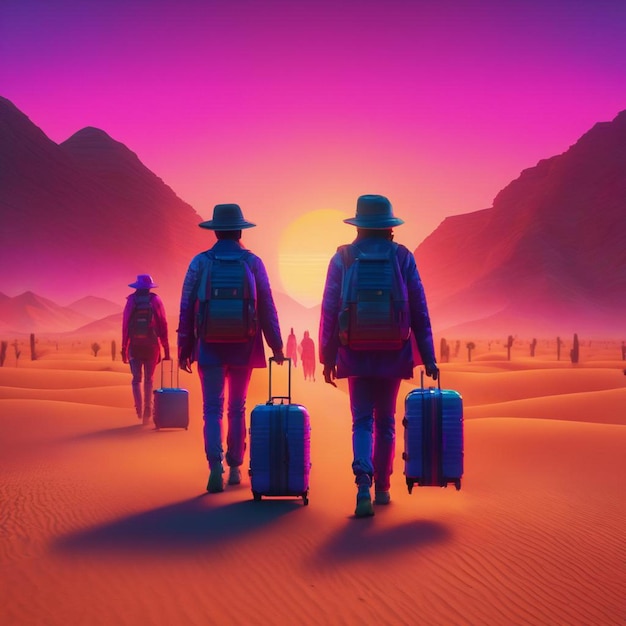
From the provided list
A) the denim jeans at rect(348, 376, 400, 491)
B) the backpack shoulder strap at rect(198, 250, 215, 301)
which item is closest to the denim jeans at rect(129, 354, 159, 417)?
the backpack shoulder strap at rect(198, 250, 215, 301)

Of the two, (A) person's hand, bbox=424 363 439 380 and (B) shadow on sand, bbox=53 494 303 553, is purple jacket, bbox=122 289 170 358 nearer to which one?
(B) shadow on sand, bbox=53 494 303 553

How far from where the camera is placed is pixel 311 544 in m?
5.88

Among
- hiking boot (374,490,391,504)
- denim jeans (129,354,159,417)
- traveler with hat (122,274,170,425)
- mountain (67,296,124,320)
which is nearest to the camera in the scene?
hiking boot (374,490,391,504)

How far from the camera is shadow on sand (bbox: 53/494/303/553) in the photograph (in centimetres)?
589

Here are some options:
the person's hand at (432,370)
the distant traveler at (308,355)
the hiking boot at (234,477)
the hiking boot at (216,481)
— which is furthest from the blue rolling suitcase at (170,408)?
the distant traveler at (308,355)

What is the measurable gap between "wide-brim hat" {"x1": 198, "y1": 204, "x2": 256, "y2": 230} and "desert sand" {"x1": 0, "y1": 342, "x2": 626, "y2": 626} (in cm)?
237

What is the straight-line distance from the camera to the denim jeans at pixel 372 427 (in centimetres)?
678

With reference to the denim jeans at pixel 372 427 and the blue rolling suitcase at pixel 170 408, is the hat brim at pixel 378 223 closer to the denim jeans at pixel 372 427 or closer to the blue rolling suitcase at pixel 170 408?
the denim jeans at pixel 372 427

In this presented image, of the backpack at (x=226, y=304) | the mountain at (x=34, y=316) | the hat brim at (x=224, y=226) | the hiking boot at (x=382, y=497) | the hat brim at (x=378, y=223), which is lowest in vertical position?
the hiking boot at (x=382, y=497)

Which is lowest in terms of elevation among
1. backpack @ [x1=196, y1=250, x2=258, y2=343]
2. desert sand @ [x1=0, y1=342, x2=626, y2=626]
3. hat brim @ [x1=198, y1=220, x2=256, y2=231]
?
desert sand @ [x1=0, y1=342, x2=626, y2=626]

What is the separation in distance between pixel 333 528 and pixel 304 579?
128 centimetres

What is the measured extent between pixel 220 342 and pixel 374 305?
5.39 ft

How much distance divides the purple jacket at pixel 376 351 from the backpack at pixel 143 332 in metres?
6.76

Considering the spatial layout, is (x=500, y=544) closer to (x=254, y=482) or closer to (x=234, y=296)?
(x=254, y=482)
